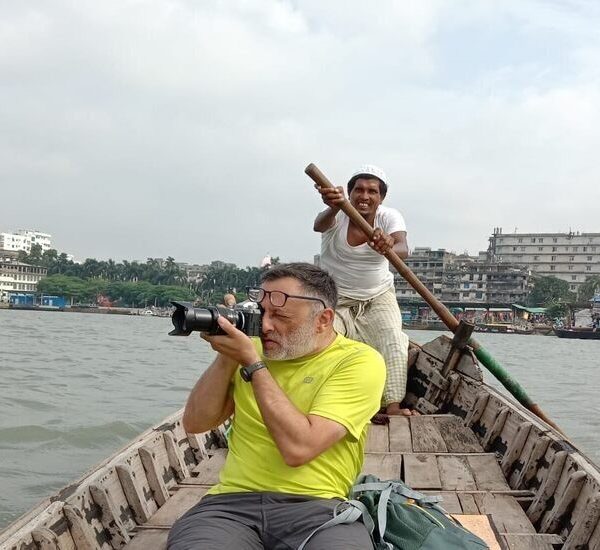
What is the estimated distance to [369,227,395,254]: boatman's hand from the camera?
191 inches

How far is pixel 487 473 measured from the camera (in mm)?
3965

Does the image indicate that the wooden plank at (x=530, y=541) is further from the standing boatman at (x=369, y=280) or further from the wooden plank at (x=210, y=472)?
the standing boatman at (x=369, y=280)

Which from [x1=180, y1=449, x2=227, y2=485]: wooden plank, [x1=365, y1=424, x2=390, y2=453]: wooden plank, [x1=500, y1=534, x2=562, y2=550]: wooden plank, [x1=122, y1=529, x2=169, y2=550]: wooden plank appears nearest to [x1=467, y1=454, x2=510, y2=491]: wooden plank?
[x1=365, y1=424, x2=390, y2=453]: wooden plank

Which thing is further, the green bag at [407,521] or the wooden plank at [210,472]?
the wooden plank at [210,472]

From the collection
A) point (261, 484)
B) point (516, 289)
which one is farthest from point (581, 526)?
point (516, 289)

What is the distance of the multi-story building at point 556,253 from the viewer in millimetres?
110438

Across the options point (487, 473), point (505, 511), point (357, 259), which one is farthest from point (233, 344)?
point (357, 259)

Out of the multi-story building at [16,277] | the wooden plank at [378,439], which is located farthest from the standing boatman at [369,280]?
the multi-story building at [16,277]

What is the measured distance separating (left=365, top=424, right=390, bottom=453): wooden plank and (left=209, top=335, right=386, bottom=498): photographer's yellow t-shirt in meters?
1.87

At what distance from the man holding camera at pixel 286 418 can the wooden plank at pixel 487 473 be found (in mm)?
1543

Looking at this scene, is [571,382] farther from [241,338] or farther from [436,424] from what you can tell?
[241,338]

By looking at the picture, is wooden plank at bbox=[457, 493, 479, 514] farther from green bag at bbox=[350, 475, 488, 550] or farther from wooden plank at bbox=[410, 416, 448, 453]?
green bag at bbox=[350, 475, 488, 550]

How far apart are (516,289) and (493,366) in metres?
95.9

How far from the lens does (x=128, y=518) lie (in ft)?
9.98
